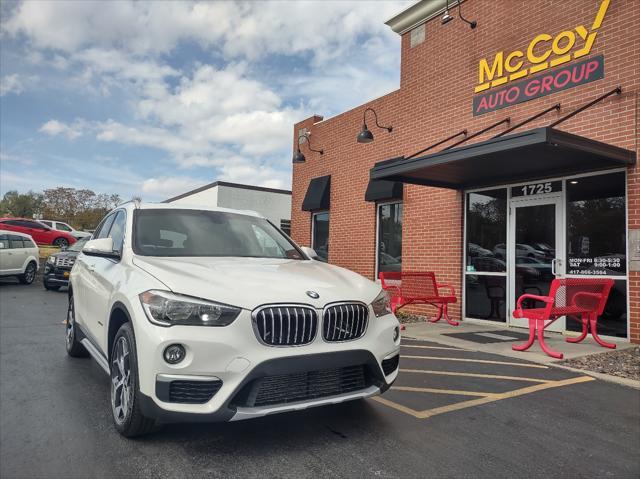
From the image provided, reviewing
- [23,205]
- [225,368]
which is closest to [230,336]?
[225,368]

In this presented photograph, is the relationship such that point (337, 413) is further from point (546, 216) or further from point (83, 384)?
point (546, 216)

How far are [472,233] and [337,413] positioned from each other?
23.4 feet

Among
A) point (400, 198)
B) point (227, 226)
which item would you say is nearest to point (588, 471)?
point (227, 226)

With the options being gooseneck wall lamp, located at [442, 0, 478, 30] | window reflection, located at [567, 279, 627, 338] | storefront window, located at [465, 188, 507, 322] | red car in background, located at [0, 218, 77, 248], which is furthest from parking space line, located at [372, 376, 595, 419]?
red car in background, located at [0, 218, 77, 248]

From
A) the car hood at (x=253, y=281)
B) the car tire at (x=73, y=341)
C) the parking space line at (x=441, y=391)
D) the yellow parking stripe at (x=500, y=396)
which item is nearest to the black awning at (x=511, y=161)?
the yellow parking stripe at (x=500, y=396)

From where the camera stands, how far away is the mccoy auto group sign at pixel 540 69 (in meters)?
8.16

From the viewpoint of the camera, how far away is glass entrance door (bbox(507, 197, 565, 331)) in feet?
27.6

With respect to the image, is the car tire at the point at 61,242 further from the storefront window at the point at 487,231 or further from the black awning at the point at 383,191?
the storefront window at the point at 487,231

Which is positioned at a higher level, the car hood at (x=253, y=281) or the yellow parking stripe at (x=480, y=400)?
the car hood at (x=253, y=281)

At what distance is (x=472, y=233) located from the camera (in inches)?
398

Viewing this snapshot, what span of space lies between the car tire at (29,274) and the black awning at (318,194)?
921 cm

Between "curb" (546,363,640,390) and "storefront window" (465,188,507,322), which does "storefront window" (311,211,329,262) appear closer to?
"storefront window" (465,188,507,322)

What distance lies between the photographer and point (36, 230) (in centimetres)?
2273

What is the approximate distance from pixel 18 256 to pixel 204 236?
46.0 ft
